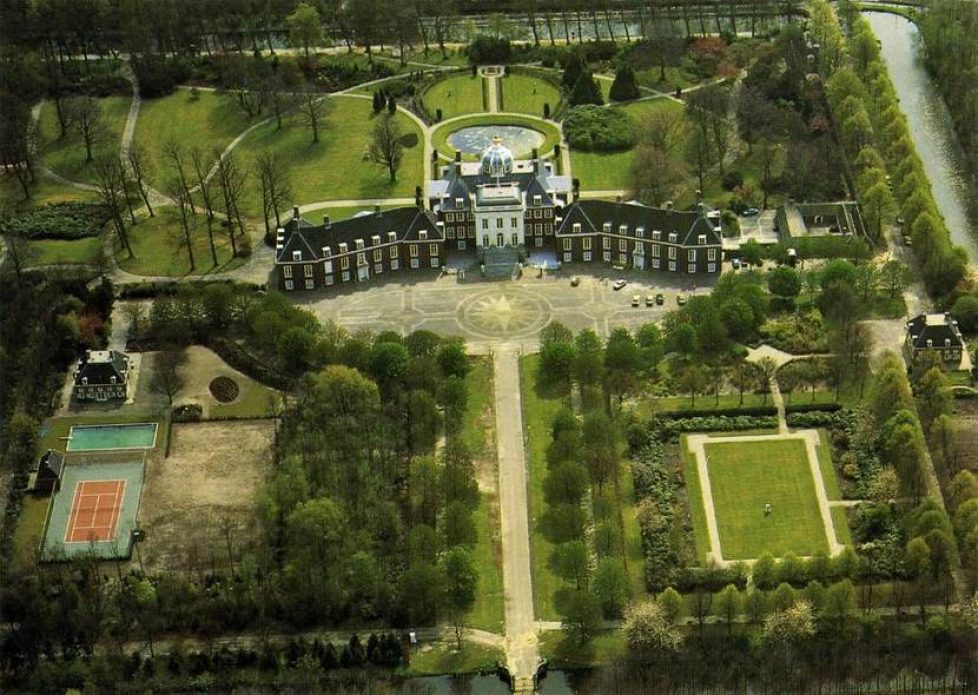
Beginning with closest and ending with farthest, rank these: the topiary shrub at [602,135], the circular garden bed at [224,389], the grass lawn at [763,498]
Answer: the grass lawn at [763,498] → the circular garden bed at [224,389] → the topiary shrub at [602,135]

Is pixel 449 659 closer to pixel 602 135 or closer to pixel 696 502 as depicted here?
pixel 696 502

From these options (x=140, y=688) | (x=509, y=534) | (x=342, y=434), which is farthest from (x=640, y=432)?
(x=140, y=688)

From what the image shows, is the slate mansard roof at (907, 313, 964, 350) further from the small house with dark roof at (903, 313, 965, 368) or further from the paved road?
the paved road

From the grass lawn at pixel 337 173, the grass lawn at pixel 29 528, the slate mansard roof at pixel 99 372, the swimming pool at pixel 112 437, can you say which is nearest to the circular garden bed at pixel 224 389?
the swimming pool at pixel 112 437

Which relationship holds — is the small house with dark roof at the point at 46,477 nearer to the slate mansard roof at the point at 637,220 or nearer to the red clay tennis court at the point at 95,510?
the red clay tennis court at the point at 95,510

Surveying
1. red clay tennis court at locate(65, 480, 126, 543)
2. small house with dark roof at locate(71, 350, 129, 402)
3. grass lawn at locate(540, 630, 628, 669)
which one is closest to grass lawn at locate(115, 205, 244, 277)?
small house with dark roof at locate(71, 350, 129, 402)

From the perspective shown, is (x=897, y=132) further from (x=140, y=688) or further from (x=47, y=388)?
(x=140, y=688)

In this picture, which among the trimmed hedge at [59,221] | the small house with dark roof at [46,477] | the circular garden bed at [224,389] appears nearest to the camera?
the small house with dark roof at [46,477]
